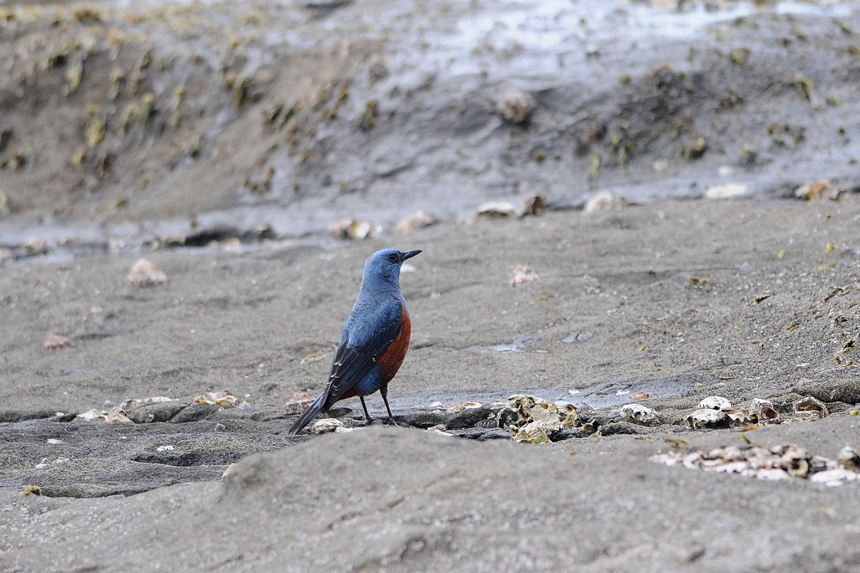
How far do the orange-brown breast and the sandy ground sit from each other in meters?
0.32

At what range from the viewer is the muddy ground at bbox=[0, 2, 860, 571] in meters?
3.00

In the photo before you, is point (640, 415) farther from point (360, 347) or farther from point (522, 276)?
point (522, 276)

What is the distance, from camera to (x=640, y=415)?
15.0 ft

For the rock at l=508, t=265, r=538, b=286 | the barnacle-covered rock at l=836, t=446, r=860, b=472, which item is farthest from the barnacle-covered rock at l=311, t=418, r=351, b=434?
the rock at l=508, t=265, r=538, b=286

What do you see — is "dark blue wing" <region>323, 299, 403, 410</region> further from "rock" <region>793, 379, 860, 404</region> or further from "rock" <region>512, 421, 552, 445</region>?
"rock" <region>793, 379, 860, 404</region>

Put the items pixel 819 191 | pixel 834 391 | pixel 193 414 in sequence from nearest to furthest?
pixel 834 391
pixel 193 414
pixel 819 191

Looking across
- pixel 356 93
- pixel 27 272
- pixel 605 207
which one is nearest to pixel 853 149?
pixel 605 207

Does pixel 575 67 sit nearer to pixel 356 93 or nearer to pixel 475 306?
pixel 356 93

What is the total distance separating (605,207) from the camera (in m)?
10.2

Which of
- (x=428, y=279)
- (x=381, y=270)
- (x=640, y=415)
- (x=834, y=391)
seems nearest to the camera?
(x=834, y=391)

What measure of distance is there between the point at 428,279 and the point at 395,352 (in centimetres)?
331

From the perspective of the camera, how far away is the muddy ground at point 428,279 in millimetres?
2998

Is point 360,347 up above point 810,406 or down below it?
above

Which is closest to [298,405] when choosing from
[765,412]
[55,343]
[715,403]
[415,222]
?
[715,403]
